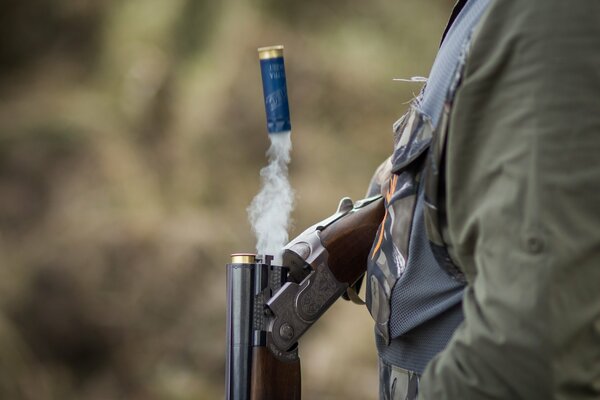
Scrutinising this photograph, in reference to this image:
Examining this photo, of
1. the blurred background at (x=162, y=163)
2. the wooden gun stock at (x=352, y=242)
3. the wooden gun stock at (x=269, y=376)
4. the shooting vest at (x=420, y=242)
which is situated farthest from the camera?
the blurred background at (x=162, y=163)

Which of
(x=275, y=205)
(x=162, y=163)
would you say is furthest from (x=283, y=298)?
(x=162, y=163)

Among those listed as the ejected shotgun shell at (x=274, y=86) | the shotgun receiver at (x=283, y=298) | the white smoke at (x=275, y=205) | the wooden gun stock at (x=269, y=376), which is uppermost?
the ejected shotgun shell at (x=274, y=86)

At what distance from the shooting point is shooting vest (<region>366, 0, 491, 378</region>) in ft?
3.33

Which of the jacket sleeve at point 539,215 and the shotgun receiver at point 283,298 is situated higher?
the jacket sleeve at point 539,215

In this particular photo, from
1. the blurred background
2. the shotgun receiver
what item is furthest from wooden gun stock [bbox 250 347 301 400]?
the blurred background

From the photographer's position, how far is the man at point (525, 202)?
84cm

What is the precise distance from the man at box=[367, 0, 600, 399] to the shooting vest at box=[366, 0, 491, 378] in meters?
0.06

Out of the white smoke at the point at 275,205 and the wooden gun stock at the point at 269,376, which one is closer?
the wooden gun stock at the point at 269,376

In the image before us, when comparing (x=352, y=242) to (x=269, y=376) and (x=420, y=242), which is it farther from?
(x=420, y=242)

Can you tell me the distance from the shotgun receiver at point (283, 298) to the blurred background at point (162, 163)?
240 cm

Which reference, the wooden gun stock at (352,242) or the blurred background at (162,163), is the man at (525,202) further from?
the blurred background at (162,163)

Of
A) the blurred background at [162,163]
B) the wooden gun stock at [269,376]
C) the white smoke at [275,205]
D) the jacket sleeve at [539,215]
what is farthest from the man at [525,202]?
the blurred background at [162,163]

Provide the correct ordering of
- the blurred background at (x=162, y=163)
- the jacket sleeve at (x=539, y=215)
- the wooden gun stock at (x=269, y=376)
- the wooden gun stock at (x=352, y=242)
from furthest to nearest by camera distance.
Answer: the blurred background at (x=162, y=163), the wooden gun stock at (x=352, y=242), the wooden gun stock at (x=269, y=376), the jacket sleeve at (x=539, y=215)

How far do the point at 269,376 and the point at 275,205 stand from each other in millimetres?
427
